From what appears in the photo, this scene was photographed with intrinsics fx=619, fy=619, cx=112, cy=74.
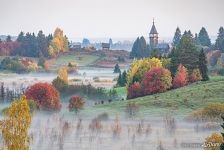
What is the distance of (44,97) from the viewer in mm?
87500

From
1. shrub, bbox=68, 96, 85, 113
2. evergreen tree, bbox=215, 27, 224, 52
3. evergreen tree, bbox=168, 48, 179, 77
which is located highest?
evergreen tree, bbox=215, 27, 224, 52

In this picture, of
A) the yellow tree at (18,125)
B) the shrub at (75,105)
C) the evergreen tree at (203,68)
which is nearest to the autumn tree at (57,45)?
the evergreen tree at (203,68)

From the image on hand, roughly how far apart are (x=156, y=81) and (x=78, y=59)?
92543 millimetres

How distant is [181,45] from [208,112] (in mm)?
35213

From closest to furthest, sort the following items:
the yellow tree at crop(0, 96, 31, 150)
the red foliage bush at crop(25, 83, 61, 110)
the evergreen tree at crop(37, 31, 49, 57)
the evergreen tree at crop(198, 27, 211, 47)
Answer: the yellow tree at crop(0, 96, 31, 150) < the red foliage bush at crop(25, 83, 61, 110) < the evergreen tree at crop(198, 27, 211, 47) < the evergreen tree at crop(37, 31, 49, 57)

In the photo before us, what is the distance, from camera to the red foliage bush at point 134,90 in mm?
91938

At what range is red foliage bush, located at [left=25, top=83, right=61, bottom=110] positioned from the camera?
84250mm

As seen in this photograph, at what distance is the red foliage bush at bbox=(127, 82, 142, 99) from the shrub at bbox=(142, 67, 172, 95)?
89 centimetres

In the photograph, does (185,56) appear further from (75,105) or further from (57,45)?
(57,45)

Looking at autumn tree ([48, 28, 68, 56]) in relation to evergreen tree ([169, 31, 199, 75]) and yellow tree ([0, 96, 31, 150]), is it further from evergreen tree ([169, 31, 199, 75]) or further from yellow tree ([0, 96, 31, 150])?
yellow tree ([0, 96, 31, 150])

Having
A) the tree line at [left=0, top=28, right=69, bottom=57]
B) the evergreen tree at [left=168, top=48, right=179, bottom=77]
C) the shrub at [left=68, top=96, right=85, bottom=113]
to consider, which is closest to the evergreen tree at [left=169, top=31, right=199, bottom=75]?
the evergreen tree at [left=168, top=48, right=179, bottom=77]

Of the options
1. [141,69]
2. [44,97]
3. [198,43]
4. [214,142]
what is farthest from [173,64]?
[198,43]

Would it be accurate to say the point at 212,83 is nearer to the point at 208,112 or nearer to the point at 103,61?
the point at 208,112

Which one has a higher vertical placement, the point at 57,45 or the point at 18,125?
the point at 57,45
